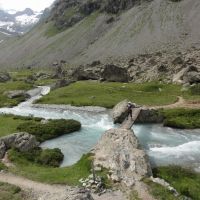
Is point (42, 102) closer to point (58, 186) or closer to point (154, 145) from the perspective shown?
point (154, 145)

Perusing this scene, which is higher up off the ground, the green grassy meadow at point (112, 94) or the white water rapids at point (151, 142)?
the white water rapids at point (151, 142)

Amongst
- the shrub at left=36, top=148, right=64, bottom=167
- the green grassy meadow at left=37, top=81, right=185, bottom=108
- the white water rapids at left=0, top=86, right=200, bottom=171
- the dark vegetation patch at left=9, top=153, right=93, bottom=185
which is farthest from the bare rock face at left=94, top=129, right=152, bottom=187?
the green grassy meadow at left=37, top=81, right=185, bottom=108

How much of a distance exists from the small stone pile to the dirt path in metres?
0.89

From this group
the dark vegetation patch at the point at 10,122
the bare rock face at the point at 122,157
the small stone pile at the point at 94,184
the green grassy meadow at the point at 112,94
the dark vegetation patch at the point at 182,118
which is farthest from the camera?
the green grassy meadow at the point at 112,94

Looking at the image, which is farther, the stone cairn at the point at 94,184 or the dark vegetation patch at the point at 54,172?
the dark vegetation patch at the point at 54,172

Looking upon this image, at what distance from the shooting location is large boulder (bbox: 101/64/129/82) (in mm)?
135625

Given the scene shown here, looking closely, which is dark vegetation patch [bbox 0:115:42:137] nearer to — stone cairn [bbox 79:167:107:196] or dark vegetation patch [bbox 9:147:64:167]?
dark vegetation patch [bbox 9:147:64:167]

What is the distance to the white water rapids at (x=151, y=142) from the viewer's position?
5612cm

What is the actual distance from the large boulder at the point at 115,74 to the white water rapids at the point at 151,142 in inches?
1831

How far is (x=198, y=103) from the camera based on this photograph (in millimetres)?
89750

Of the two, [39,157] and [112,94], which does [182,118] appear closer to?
[112,94]

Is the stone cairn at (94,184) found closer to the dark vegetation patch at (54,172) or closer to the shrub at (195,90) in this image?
the dark vegetation patch at (54,172)

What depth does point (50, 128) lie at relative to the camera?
236 feet

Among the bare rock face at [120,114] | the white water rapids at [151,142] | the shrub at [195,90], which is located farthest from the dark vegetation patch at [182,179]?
the shrub at [195,90]
